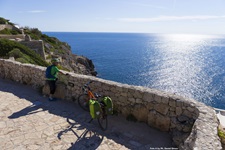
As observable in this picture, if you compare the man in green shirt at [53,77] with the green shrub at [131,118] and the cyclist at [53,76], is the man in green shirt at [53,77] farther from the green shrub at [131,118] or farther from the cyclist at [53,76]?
the green shrub at [131,118]

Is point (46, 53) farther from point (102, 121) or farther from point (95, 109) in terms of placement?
point (95, 109)

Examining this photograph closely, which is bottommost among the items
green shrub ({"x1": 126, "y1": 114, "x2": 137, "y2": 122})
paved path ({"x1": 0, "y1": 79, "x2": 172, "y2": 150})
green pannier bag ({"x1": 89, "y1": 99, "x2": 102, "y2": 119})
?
paved path ({"x1": 0, "y1": 79, "x2": 172, "y2": 150})

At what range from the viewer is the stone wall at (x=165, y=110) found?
371 cm

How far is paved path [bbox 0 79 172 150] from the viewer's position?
15.7 feet

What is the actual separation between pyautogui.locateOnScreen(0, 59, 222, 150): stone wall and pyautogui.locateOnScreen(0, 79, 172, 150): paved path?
35 centimetres

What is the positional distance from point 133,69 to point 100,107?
4950cm

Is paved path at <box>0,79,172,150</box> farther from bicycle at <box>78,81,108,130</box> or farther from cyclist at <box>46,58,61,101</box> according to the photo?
cyclist at <box>46,58,61,101</box>

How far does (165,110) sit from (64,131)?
3051mm

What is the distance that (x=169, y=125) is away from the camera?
5258 millimetres

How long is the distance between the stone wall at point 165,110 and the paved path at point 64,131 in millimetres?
346

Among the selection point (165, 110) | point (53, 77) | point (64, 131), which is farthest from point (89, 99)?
point (165, 110)

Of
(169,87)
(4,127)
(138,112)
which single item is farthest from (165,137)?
(169,87)

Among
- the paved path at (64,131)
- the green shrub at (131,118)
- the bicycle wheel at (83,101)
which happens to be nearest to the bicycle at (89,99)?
the bicycle wheel at (83,101)

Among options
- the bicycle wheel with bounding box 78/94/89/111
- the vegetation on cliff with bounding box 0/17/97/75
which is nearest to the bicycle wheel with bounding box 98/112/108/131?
the bicycle wheel with bounding box 78/94/89/111
